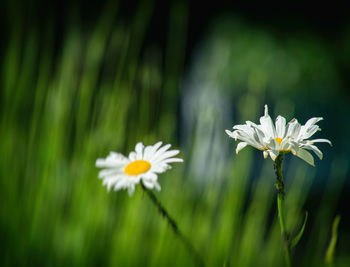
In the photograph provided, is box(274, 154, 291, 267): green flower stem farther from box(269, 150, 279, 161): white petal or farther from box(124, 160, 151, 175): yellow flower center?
box(124, 160, 151, 175): yellow flower center

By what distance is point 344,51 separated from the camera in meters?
2.21

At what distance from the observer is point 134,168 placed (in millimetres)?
339

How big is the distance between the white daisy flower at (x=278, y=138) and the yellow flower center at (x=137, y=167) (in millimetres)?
89

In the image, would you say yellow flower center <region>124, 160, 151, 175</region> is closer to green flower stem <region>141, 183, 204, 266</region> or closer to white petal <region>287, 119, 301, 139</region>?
green flower stem <region>141, 183, 204, 266</region>

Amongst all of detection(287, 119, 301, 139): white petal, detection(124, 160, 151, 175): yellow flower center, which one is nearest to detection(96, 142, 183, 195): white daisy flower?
detection(124, 160, 151, 175): yellow flower center

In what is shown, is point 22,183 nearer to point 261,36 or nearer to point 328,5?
point 261,36

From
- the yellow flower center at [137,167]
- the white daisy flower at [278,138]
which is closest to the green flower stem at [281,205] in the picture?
the white daisy flower at [278,138]

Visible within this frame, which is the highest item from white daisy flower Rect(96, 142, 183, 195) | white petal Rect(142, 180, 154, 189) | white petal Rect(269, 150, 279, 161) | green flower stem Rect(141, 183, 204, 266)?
white petal Rect(269, 150, 279, 161)

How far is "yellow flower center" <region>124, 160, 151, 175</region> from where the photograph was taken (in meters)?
0.33

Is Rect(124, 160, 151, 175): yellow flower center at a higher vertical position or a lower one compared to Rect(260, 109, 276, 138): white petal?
lower

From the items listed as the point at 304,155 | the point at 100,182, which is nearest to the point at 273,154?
the point at 304,155

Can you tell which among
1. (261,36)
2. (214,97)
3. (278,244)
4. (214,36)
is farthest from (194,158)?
Answer: (214,36)

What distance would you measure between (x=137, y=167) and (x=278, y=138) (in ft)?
0.44

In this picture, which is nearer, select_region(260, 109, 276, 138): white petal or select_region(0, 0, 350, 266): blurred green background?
select_region(260, 109, 276, 138): white petal
